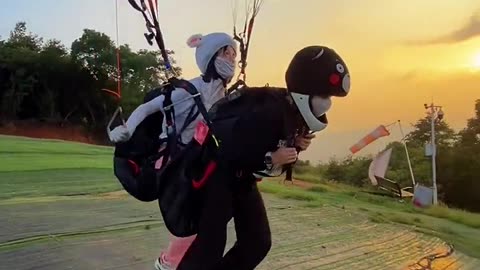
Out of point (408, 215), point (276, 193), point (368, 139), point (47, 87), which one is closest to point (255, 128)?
point (276, 193)

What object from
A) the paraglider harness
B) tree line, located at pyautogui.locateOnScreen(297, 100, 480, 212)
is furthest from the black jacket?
tree line, located at pyautogui.locateOnScreen(297, 100, 480, 212)

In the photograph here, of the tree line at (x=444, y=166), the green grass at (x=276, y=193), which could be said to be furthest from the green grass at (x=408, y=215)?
the tree line at (x=444, y=166)

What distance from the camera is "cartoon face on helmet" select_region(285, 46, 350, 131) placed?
1253mm

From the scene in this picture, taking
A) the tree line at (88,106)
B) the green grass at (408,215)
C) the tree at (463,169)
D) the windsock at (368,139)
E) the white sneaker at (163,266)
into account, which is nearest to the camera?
the white sneaker at (163,266)

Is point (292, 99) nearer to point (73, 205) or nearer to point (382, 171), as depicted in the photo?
point (73, 205)

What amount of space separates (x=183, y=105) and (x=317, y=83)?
353 mm

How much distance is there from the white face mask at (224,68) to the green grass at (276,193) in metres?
2.01

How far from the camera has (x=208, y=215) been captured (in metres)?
1.27

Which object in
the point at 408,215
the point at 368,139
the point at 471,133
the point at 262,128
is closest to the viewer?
the point at 262,128

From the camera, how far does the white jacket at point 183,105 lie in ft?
4.66

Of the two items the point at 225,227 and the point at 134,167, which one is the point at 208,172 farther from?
the point at 134,167

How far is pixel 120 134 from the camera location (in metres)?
1.41

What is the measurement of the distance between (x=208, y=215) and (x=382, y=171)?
18.0ft

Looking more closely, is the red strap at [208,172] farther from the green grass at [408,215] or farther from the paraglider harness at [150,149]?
the green grass at [408,215]
